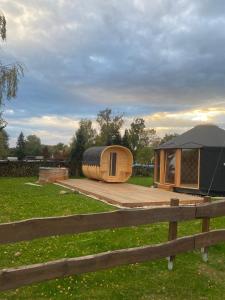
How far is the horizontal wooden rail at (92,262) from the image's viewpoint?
348 centimetres

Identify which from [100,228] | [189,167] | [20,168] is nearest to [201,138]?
[189,167]

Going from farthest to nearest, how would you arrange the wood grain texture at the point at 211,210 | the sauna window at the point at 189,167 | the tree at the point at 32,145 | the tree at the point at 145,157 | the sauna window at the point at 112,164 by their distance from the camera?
the tree at the point at 32,145 < the tree at the point at 145,157 < the sauna window at the point at 112,164 < the sauna window at the point at 189,167 < the wood grain texture at the point at 211,210

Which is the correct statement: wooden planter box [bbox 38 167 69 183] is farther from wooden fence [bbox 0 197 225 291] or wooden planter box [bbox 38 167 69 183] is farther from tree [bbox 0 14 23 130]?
wooden fence [bbox 0 197 225 291]

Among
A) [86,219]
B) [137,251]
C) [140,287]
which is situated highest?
[86,219]

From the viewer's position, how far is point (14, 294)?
13.4 ft

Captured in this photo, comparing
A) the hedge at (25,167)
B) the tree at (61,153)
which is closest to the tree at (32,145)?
the tree at (61,153)

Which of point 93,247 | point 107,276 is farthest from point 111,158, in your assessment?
point 107,276

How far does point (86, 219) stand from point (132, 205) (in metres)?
6.43

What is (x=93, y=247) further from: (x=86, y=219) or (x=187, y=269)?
(x=86, y=219)

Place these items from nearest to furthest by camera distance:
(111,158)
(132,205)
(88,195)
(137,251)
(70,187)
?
(137,251) < (132,205) < (88,195) < (70,187) < (111,158)

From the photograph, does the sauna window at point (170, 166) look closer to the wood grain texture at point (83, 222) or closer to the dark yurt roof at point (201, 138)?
the dark yurt roof at point (201, 138)

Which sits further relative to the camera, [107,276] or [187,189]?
[187,189]

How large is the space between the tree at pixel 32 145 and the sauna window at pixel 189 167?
43557 millimetres

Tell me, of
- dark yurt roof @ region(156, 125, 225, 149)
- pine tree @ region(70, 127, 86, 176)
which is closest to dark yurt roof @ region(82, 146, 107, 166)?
dark yurt roof @ region(156, 125, 225, 149)
